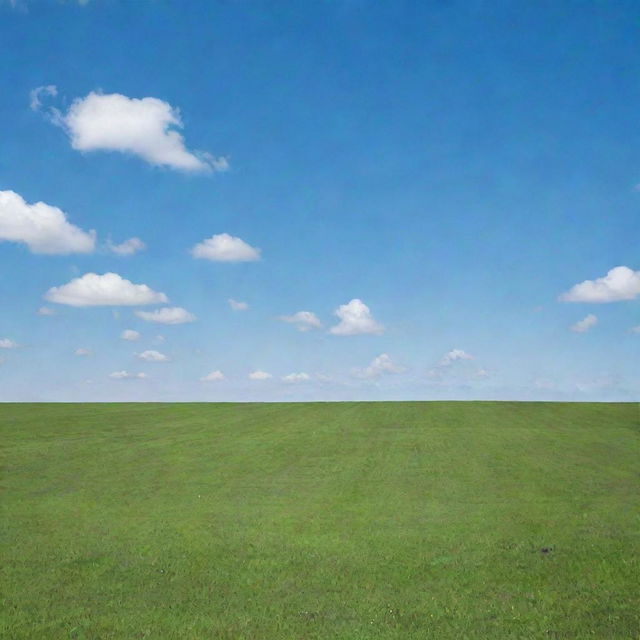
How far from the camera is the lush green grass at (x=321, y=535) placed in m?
13.7

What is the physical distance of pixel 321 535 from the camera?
1916 cm

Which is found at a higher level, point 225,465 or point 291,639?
point 225,465

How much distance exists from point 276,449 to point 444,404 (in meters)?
23.3

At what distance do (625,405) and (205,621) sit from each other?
156ft

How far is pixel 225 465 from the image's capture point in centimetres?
2962

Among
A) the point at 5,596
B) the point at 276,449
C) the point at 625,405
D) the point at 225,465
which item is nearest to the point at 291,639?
the point at 5,596

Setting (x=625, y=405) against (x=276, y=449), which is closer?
(x=276, y=449)

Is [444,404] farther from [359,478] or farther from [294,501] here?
[294,501]

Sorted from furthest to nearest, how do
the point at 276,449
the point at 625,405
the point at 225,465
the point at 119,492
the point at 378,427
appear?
the point at 625,405
the point at 378,427
the point at 276,449
the point at 225,465
the point at 119,492

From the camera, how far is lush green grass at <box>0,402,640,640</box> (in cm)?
1373

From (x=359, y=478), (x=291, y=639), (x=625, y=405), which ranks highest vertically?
(x=625, y=405)

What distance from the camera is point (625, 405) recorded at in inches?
2078

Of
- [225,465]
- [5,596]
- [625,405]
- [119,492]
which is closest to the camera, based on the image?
[5,596]

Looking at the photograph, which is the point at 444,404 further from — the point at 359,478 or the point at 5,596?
the point at 5,596
